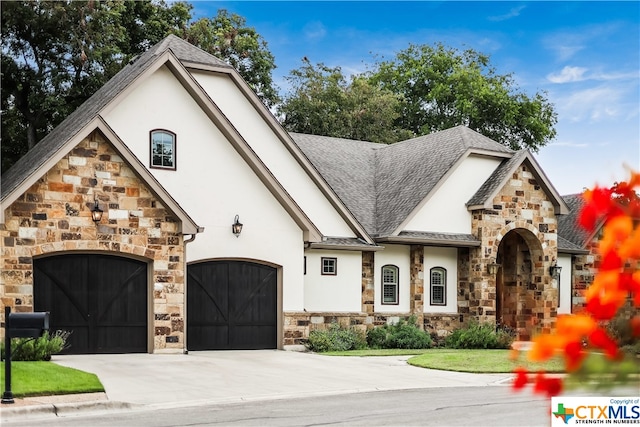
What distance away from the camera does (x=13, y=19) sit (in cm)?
3128

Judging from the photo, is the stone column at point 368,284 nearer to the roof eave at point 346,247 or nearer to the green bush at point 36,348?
the roof eave at point 346,247

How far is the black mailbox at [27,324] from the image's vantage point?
12.7 meters

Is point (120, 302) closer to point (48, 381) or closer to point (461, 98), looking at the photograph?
point (48, 381)

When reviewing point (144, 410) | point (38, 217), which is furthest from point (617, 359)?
point (38, 217)

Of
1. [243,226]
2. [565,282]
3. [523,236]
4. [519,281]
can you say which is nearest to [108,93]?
[243,226]

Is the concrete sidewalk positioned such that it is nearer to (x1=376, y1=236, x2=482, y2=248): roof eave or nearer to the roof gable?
(x1=376, y1=236, x2=482, y2=248): roof eave

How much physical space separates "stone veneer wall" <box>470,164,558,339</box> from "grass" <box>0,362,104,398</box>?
51.7ft

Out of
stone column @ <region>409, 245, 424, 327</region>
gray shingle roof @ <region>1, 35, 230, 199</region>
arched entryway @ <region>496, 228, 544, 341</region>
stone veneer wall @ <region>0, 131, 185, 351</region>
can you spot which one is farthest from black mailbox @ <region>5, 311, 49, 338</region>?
arched entryway @ <region>496, 228, 544, 341</region>

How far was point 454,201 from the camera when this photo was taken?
28.1 metres

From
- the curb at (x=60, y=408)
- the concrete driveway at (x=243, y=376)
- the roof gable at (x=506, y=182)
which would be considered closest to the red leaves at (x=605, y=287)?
the curb at (x=60, y=408)

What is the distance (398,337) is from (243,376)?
32.6ft

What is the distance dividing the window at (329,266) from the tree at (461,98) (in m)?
24.9

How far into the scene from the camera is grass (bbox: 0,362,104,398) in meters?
13.1

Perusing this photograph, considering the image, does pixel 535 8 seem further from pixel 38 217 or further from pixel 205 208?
pixel 38 217
